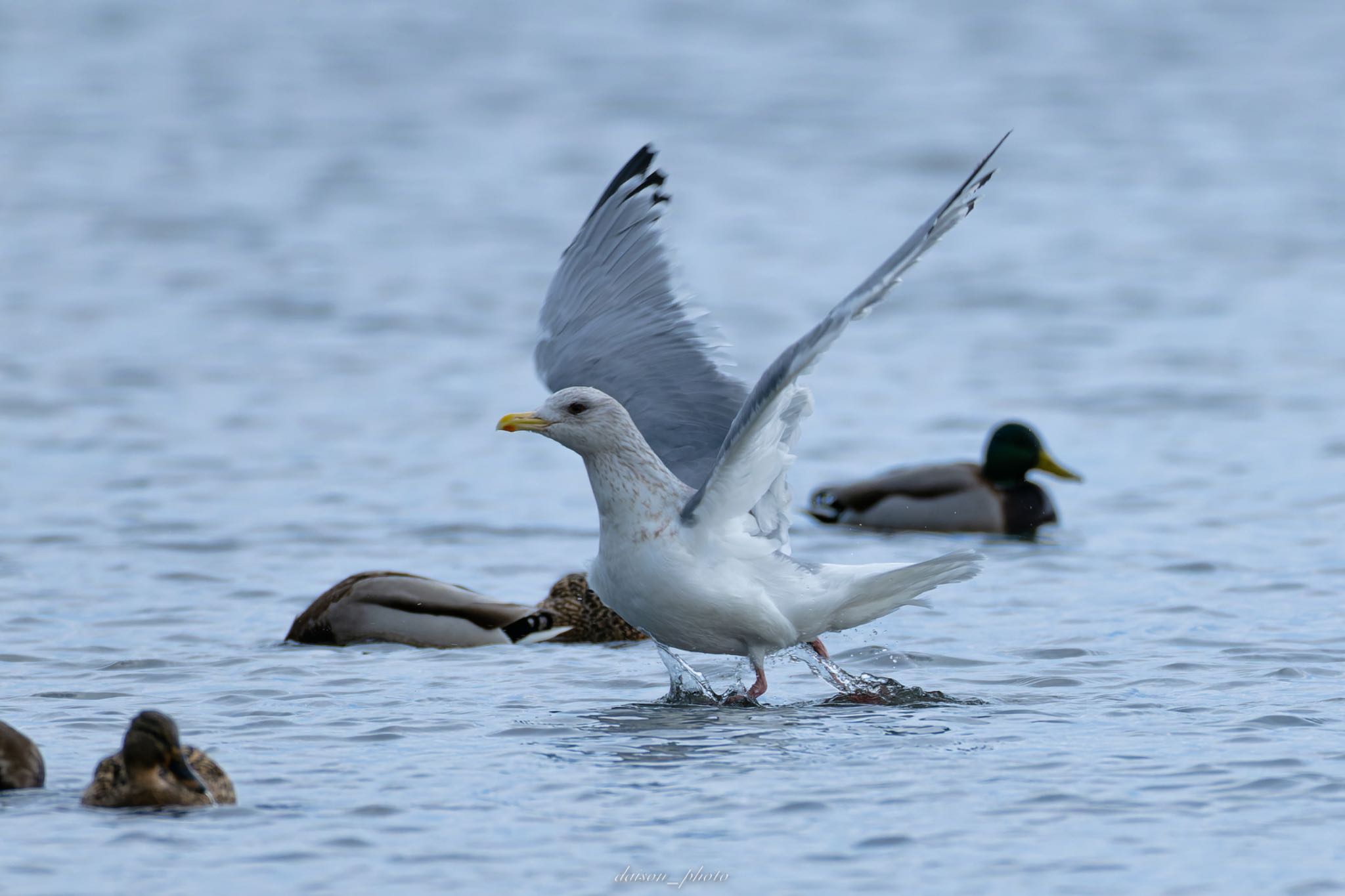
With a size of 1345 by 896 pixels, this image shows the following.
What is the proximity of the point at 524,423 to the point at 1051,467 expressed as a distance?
6.32 meters

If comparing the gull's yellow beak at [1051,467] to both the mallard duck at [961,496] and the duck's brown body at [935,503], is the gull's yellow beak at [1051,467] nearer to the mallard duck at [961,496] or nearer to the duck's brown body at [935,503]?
the mallard duck at [961,496]

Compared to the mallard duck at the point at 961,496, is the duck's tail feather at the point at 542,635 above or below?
below

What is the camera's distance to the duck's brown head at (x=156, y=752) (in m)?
6.25

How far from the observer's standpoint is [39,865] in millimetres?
5801

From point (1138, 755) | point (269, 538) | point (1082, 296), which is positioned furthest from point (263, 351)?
point (1138, 755)

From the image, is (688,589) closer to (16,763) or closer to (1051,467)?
(16,763)

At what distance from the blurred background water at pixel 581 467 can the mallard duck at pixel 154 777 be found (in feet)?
0.32

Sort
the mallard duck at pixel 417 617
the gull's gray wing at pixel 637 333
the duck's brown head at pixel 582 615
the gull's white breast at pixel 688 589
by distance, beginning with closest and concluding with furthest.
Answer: the gull's white breast at pixel 688 589
the gull's gray wing at pixel 637 333
the mallard duck at pixel 417 617
the duck's brown head at pixel 582 615

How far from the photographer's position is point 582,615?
959 cm

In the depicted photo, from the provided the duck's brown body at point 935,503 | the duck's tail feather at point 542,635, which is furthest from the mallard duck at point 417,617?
the duck's brown body at point 935,503

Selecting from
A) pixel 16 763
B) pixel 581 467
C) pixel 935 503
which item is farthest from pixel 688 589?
pixel 581 467

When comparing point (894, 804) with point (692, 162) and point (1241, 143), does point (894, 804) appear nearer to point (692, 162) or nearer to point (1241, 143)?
point (692, 162)

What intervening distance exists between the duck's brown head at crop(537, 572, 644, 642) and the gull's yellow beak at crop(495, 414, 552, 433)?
181 centimetres

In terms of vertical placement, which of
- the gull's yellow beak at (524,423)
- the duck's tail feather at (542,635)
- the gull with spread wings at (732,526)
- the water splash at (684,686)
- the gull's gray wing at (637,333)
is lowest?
the water splash at (684,686)
